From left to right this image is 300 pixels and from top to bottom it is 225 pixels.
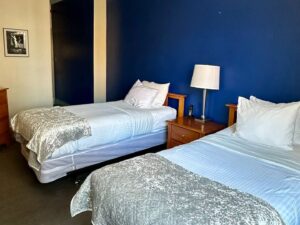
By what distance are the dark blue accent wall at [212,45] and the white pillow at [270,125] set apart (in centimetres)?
44

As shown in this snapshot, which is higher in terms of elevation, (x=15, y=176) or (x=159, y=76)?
(x=159, y=76)

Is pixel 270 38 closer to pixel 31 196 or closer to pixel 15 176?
pixel 31 196

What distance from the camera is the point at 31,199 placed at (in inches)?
90.4

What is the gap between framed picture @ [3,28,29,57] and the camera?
146 inches

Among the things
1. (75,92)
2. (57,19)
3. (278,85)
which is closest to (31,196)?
(278,85)

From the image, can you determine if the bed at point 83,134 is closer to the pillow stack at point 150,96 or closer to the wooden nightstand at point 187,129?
the pillow stack at point 150,96

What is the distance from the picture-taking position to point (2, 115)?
131 inches

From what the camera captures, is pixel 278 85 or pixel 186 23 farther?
pixel 186 23

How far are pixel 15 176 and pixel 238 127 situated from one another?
7.89 feet

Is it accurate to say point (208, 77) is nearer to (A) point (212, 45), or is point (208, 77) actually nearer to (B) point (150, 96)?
(A) point (212, 45)

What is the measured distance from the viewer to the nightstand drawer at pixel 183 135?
9.07ft

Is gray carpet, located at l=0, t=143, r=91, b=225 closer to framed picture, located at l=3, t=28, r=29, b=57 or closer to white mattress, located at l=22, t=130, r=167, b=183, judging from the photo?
white mattress, located at l=22, t=130, r=167, b=183

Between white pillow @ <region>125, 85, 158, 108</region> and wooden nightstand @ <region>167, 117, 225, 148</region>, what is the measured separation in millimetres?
506

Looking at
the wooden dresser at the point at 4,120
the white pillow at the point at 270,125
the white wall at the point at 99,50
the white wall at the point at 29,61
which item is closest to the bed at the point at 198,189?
the white pillow at the point at 270,125
